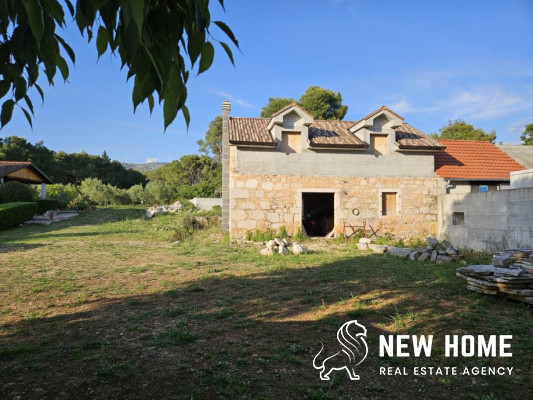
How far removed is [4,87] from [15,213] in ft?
65.1

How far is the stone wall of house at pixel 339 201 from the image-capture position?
13.3 m

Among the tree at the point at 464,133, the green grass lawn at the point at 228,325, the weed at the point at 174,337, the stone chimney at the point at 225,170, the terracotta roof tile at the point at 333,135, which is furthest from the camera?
the tree at the point at 464,133

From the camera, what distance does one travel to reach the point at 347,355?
3.65 m

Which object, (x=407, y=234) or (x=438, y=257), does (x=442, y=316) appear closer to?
(x=438, y=257)

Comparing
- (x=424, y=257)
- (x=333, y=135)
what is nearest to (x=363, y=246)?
(x=424, y=257)

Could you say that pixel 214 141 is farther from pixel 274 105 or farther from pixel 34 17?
pixel 34 17

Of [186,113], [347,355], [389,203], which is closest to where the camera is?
[186,113]

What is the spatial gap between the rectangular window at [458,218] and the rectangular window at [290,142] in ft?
21.9

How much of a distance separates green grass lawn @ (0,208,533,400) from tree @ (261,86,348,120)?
27456 millimetres

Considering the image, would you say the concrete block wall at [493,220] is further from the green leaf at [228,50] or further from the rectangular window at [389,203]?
the green leaf at [228,50]

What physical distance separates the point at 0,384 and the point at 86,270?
17.9 feet

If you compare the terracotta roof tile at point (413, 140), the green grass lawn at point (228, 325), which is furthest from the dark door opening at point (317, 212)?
the green grass lawn at point (228, 325)

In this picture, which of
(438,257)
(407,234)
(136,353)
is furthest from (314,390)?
(407,234)

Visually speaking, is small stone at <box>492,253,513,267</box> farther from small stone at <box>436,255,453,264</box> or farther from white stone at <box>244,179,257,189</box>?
white stone at <box>244,179,257,189</box>
